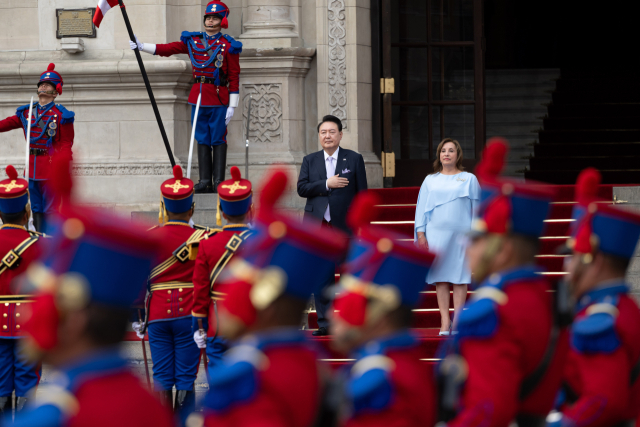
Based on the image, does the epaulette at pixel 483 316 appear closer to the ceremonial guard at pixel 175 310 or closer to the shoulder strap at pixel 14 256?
the ceremonial guard at pixel 175 310

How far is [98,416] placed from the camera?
7.65 feet

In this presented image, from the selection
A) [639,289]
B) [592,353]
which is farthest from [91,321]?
[639,289]

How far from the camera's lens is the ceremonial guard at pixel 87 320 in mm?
2346

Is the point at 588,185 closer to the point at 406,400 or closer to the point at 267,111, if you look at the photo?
the point at 406,400

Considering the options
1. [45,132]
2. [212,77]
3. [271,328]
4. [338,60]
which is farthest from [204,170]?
[271,328]

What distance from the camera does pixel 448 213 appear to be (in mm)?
7062

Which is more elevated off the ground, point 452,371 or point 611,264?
point 611,264

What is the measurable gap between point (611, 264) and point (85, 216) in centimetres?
194

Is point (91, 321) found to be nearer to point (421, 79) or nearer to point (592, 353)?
point (592, 353)

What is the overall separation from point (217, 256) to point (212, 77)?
4.02 meters

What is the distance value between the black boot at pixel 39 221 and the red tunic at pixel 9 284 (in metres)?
3.01

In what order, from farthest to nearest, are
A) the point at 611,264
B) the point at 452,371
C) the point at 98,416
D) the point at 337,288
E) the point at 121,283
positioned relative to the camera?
the point at 337,288 → the point at 611,264 → the point at 452,371 → the point at 121,283 → the point at 98,416

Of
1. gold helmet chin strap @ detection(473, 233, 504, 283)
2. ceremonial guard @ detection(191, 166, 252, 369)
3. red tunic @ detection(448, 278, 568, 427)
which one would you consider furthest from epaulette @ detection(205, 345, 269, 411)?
ceremonial guard @ detection(191, 166, 252, 369)

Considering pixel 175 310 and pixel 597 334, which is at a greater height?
pixel 597 334
